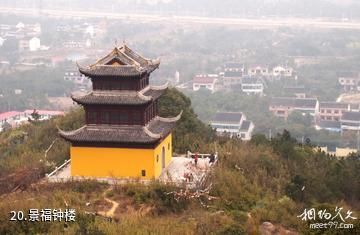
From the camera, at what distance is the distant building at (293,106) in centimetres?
6344

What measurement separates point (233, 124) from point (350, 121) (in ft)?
33.7

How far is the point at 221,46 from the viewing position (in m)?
108

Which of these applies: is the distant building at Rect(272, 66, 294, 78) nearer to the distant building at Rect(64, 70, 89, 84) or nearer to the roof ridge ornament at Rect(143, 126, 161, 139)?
the distant building at Rect(64, 70, 89, 84)

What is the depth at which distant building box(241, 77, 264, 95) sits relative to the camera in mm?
75188

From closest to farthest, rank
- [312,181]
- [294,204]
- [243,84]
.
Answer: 1. [294,204]
2. [312,181]
3. [243,84]

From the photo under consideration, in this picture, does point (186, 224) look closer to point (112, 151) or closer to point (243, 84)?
point (112, 151)

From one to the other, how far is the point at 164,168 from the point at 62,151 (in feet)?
17.3

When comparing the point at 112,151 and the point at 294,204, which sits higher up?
the point at 112,151

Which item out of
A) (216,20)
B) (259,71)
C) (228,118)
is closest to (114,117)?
(228,118)

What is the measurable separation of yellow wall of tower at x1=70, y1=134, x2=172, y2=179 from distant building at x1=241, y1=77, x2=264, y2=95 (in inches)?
2038

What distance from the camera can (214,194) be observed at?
2281 cm

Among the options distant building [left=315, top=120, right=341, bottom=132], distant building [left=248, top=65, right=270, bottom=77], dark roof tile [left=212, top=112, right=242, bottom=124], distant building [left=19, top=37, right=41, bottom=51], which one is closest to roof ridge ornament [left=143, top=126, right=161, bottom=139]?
dark roof tile [left=212, top=112, right=242, bottom=124]

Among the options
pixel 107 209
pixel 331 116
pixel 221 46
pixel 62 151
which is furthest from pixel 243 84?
pixel 107 209

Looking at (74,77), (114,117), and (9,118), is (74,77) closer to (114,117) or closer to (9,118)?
(9,118)
